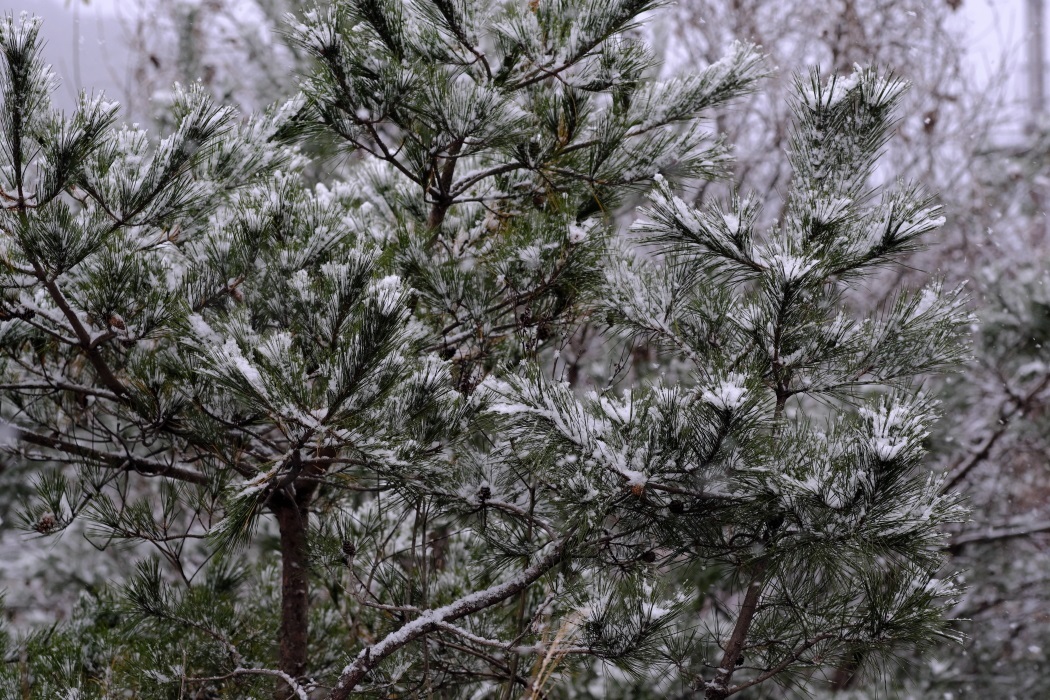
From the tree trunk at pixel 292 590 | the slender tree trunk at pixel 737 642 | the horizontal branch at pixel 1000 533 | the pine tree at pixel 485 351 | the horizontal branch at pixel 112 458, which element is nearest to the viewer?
the pine tree at pixel 485 351

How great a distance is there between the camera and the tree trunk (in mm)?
2432

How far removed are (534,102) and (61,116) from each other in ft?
3.83

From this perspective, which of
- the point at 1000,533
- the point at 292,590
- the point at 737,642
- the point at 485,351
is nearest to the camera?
the point at 737,642

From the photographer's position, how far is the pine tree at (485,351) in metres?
1.68

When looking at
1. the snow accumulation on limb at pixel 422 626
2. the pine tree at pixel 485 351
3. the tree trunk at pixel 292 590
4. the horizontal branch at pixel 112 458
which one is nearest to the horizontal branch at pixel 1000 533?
the pine tree at pixel 485 351

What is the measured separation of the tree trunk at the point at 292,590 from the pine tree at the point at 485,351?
1 cm

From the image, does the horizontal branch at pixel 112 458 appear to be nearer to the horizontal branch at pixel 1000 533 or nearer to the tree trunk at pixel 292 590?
the tree trunk at pixel 292 590

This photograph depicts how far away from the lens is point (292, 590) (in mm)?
2455

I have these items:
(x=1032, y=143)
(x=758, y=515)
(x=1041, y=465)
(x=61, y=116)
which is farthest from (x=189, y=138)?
(x=1032, y=143)

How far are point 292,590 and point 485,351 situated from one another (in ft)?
3.06

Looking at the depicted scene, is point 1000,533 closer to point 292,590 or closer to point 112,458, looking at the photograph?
point 292,590

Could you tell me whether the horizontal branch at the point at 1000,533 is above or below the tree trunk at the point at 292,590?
above

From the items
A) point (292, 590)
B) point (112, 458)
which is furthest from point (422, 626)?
point (112, 458)

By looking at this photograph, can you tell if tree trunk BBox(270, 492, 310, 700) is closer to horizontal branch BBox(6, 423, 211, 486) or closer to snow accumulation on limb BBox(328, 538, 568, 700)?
horizontal branch BBox(6, 423, 211, 486)
